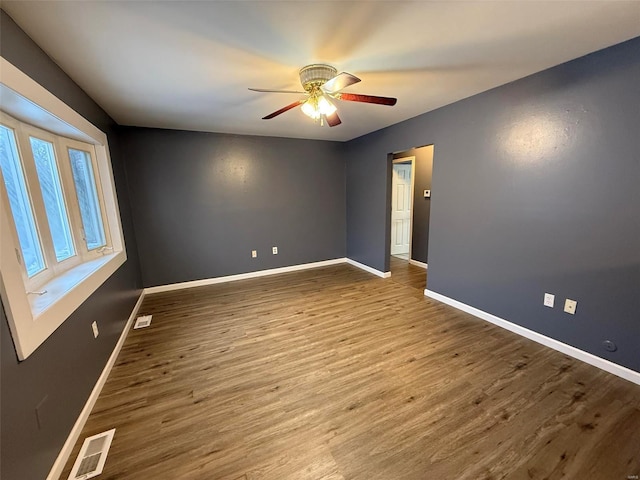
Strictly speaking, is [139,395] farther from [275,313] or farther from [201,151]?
[201,151]

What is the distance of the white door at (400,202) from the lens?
5.32m

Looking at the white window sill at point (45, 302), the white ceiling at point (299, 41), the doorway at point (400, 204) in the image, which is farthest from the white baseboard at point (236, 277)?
the white ceiling at point (299, 41)

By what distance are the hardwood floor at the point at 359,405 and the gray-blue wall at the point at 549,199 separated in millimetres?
391

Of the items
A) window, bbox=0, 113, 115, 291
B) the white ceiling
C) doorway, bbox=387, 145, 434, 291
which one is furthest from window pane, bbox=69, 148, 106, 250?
doorway, bbox=387, 145, 434, 291

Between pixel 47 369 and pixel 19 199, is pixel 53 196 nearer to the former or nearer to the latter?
pixel 19 199

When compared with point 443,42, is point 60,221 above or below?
below

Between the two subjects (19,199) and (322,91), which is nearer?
(19,199)

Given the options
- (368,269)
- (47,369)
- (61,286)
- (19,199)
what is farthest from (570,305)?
(19,199)

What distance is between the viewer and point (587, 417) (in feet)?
→ 5.31

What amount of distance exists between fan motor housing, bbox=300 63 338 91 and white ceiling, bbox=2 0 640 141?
0.05 m

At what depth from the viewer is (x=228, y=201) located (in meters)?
4.14

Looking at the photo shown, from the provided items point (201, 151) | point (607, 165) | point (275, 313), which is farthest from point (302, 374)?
point (201, 151)

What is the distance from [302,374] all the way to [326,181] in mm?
3479

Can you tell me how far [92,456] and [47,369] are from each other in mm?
548
